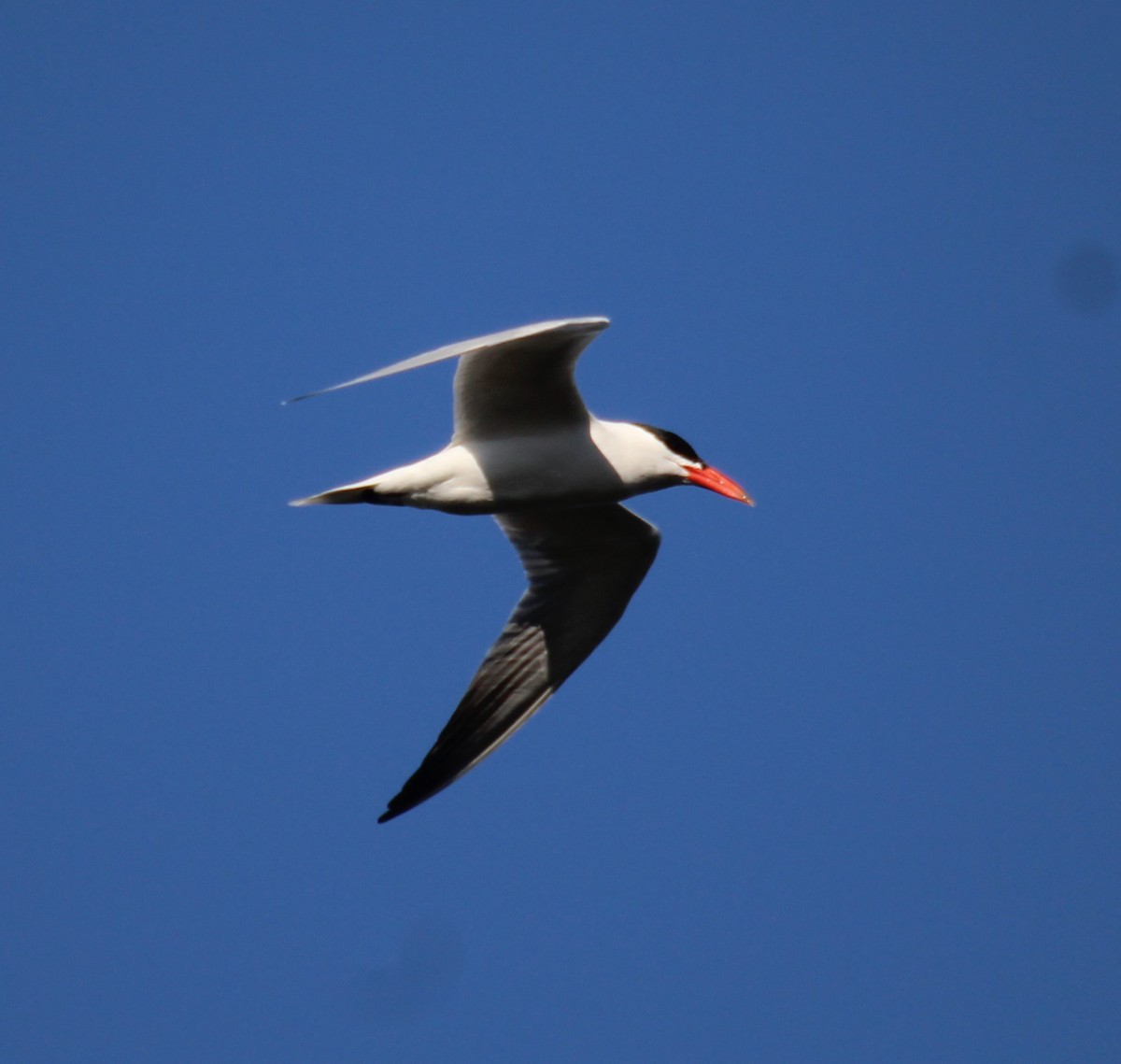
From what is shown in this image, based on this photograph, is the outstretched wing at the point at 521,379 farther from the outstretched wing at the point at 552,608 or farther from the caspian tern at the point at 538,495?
the outstretched wing at the point at 552,608

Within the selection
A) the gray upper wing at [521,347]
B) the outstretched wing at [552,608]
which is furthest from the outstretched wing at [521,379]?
the outstretched wing at [552,608]

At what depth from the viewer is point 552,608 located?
9570 mm

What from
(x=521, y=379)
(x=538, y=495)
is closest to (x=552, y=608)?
(x=538, y=495)

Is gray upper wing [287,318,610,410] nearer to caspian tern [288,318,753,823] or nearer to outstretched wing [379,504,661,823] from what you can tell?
caspian tern [288,318,753,823]

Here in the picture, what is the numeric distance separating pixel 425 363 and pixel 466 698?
3.32 m

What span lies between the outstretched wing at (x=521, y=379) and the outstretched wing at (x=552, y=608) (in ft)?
4.06

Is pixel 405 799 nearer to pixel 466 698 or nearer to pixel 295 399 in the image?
pixel 466 698

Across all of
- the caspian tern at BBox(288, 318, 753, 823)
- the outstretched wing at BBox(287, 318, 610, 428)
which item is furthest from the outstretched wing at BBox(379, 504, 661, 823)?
the outstretched wing at BBox(287, 318, 610, 428)

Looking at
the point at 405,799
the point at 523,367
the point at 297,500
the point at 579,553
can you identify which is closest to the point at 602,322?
the point at 523,367

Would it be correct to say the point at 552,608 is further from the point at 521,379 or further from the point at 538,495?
the point at 521,379

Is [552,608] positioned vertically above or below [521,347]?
below

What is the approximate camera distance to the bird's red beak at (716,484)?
866cm

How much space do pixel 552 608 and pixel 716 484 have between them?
60.0 inches

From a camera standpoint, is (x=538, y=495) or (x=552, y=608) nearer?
(x=538, y=495)
